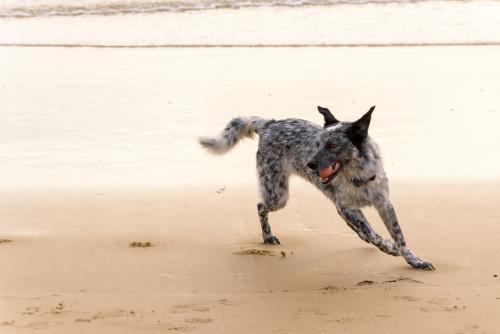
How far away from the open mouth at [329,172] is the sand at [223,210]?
0.63m

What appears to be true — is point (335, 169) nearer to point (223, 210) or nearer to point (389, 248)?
point (389, 248)

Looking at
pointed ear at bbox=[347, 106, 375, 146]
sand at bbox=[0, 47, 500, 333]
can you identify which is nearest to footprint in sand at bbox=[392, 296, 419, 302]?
sand at bbox=[0, 47, 500, 333]

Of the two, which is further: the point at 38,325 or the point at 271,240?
the point at 271,240

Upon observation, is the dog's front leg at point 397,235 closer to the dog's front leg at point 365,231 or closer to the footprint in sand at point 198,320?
the dog's front leg at point 365,231

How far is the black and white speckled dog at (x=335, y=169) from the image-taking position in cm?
644

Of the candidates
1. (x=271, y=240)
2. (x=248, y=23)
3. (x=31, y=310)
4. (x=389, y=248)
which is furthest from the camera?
(x=248, y=23)

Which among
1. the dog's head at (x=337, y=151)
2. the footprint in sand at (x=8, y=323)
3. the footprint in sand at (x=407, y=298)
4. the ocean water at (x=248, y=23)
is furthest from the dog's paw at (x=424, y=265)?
the ocean water at (x=248, y=23)

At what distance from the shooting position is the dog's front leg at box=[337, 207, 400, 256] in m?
6.57

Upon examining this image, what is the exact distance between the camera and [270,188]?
7.35m

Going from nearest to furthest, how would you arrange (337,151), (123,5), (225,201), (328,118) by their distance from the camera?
(337,151)
(328,118)
(225,201)
(123,5)

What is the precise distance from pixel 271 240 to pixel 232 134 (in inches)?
45.9

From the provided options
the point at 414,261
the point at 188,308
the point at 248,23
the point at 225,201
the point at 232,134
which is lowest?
the point at 188,308

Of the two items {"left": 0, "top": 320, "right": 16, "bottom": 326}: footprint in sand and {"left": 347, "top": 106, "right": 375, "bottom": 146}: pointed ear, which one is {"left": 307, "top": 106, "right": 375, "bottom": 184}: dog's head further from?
{"left": 0, "top": 320, "right": 16, "bottom": 326}: footprint in sand

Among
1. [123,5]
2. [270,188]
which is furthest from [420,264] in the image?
[123,5]
